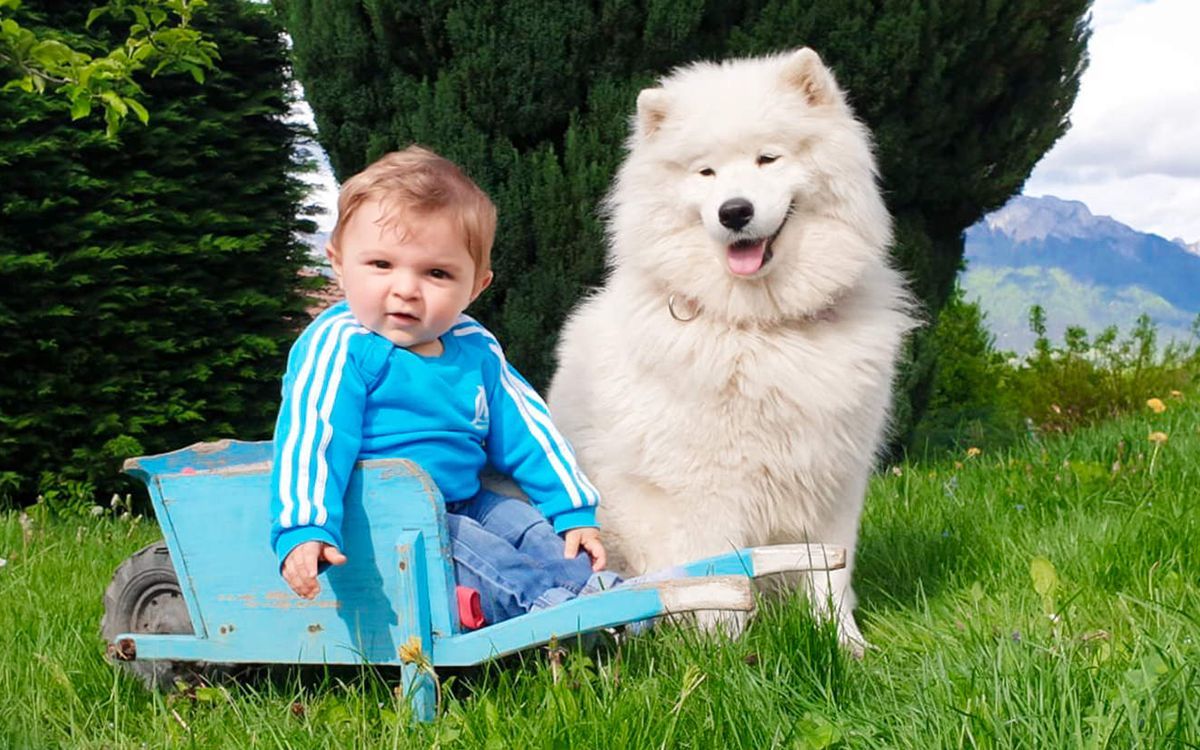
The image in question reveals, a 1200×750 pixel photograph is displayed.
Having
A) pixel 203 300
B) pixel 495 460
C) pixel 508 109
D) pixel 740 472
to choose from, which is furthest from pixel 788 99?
pixel 203 300

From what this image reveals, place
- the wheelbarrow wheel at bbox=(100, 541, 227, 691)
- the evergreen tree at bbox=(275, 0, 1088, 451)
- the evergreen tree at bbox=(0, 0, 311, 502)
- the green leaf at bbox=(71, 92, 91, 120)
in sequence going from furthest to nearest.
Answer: the evergreen tree at bbox=(0, 0, 311, 502)
the evergreen tree at bbox=(275, 0, 1088, 451)
the green leaf at bbox=(71, 92, 91, 120)
the wheelbarrow wheel at bbox=(100, 541, 227, 691)

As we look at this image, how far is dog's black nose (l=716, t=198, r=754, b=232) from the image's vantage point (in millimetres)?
2623

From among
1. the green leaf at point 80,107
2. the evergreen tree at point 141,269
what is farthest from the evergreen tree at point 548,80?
the green leaf at point 80,107

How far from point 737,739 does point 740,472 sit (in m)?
1.00

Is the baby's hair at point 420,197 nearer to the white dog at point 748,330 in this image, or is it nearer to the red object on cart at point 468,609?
the white dog at point 748,330

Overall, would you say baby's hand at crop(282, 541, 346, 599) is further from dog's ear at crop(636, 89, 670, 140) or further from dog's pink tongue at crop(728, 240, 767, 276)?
dog's ear at crop(636, 89, 670, 140)

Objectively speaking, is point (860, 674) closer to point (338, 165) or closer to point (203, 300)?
point (338, 165)

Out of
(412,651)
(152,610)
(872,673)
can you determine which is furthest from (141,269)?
(872,673)

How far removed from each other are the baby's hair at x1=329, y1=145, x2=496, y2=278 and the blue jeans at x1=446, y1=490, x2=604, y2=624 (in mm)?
619

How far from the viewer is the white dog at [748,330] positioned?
2.71m

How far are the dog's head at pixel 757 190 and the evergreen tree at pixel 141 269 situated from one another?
337cm

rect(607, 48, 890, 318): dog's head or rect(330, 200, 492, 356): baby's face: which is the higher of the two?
rect(607, 48, 890, 318): dog's head

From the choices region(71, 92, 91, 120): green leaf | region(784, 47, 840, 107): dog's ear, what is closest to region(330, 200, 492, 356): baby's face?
region(784, 47, 840, 107): dog's ear

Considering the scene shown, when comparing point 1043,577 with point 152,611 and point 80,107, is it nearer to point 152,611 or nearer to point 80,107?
point 152,611
